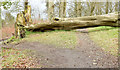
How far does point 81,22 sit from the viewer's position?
12.4 m

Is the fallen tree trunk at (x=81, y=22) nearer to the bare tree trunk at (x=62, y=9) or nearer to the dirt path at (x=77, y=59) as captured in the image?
the bare tree trunk at (x=62, y=9)

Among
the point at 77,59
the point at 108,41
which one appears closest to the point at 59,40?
the point at 77,59

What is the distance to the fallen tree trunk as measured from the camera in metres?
11.8

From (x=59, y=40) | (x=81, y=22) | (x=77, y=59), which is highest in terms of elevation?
(x=81, y=22)

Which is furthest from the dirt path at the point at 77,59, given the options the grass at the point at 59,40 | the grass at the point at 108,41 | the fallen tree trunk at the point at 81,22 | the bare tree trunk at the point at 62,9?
the bare tree trunk at the point at 62,9

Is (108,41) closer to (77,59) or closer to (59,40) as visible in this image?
(77,59)

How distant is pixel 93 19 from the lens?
40.0 ft

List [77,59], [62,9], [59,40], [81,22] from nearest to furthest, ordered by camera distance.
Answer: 1. [77,59]
2. [59,40]
3. [81,22]
4. [62,9]

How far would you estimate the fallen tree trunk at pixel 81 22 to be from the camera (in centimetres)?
1181

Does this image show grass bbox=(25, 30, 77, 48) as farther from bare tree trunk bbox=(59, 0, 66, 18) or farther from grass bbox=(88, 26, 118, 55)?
bare tree trunk bbox=(59, 0, 66, 18)

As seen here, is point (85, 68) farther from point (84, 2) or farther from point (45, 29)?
point (84, 2)

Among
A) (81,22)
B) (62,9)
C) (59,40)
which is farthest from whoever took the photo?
(62,9)

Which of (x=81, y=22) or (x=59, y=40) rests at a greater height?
(x=81, y=22)

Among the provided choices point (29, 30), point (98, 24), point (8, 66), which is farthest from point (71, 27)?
point (8, 66)
